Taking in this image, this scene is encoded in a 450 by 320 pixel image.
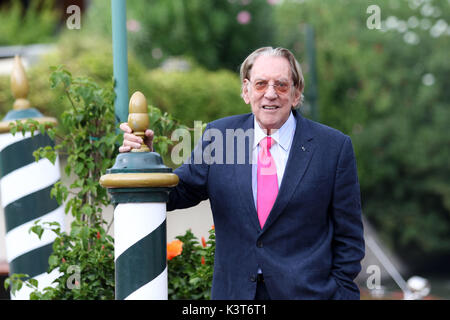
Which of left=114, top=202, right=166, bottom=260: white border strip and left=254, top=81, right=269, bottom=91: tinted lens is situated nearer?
left=114, top=202, right=166, bottom=260: white border strip

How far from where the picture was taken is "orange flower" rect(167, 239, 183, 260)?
161 inches

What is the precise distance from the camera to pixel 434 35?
19.1 metres

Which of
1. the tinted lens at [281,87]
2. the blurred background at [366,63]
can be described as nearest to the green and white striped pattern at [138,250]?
the tinted lens at [281,87]

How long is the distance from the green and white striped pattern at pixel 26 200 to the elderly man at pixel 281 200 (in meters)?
1.63

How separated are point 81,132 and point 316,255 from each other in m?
1.75

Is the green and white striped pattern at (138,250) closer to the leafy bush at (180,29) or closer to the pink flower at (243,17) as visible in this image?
the leafy bush at (180,29)

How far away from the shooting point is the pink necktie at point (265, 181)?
10.0 feet

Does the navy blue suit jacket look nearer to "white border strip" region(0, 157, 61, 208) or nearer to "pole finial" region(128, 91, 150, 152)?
"pole finial" region(128, 91, 150, 152)

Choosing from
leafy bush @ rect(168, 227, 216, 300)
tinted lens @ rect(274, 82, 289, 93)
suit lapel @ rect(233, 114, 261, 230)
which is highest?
tinted lens @ rect(274, 82, 289, 93)

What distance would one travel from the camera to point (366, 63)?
1770 centimetres

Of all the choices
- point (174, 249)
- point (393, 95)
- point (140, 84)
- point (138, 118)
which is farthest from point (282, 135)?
point (393, 95)

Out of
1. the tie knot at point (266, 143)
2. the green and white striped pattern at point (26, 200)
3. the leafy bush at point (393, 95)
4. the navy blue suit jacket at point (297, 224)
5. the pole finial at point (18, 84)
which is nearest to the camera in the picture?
the navy blue suit jacket at point (297, 224)

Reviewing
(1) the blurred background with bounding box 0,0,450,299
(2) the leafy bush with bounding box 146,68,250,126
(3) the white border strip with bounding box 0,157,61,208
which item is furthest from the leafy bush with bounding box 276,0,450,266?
(3) the white border strip with bounding box 0,157,61,208

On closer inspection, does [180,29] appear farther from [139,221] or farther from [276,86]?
[139,221]
